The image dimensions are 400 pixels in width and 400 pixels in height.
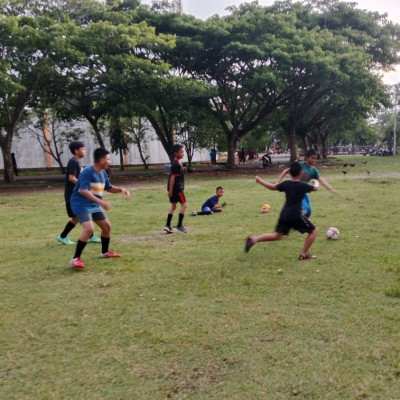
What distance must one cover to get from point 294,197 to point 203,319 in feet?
7.74

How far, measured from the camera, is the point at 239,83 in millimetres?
24188

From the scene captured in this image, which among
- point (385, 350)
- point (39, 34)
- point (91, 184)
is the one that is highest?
point (39, 34)

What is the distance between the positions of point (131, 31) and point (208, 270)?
15419mm

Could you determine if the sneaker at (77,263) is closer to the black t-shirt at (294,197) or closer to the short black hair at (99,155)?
the short black hair at (99,155)

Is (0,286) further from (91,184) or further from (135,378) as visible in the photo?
(135,378)

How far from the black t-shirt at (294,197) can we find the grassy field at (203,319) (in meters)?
0.66

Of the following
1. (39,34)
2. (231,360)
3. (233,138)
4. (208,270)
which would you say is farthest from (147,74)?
(231,360)

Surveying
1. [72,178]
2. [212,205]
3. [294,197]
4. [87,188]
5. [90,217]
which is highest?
[72,178]

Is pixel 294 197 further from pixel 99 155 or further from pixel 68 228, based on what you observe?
pixel 68 228

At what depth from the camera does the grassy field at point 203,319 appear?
2863 mm

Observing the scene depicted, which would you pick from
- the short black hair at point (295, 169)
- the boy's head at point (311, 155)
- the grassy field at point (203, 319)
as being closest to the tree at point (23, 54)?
the grassy field at point (203, 319)

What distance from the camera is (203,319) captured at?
12.7ft

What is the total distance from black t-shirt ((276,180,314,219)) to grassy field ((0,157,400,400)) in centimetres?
66

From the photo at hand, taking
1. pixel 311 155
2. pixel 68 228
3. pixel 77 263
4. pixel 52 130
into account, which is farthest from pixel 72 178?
pixel 52 130
